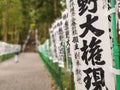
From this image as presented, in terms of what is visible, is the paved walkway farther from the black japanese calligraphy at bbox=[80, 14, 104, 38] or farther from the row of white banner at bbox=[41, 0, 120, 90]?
the black japanese calligraphy at bbox=[80, 14, 104, 38]

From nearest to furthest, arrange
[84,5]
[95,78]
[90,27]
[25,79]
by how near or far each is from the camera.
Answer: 1. [95,78]
2. [90,27]
3. [84,5]
4. [25,79]

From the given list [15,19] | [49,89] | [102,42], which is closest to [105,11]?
[102,42]

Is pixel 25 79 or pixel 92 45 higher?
pixel 92 45

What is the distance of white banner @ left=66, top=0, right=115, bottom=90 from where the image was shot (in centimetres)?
598

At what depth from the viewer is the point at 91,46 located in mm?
6340

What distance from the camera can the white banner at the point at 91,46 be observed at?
5.98 metres

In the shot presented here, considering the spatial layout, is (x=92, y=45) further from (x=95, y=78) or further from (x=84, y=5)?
(x=84, y=5)

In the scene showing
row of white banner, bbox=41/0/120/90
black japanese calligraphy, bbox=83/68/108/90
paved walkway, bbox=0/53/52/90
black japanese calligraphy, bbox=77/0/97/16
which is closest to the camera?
row of white banner, bbox=41/0/120/90

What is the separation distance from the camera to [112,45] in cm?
577

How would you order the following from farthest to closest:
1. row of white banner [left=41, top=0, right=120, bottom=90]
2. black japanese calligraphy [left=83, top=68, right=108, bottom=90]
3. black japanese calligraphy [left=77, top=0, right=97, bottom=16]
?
1. black japanese calligraphy [left=77, top=0, right=97, bottom=16]
2. black japanese calligraphy [left=83, top=68, right=108, bottom=90]
3. row of white banner [left=41, top=0, right=120, bottom=90]

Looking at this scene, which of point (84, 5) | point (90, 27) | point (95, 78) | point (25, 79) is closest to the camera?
point (95, 78)

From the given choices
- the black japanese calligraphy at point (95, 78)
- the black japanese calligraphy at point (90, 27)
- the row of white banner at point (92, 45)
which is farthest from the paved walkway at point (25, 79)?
the black japanese calligraphy at point (90, 27)

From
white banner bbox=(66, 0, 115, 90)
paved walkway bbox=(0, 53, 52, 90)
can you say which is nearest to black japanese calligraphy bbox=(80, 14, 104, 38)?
white banner bbox=(66, 0, 115, 90)

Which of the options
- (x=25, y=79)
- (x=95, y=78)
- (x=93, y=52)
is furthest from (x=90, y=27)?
(x=25, y=79)
